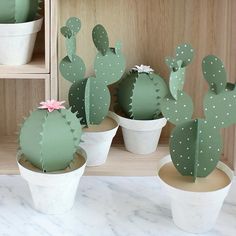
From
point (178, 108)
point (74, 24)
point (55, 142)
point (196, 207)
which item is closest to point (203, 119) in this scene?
point (178, 108)

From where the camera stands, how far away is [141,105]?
4.95ft

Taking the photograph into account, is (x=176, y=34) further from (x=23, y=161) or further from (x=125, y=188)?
(x=23, y=161)

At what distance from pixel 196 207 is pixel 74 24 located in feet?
1.59

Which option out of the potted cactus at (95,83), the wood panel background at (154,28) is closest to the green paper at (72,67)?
the potted cactus at (95,83)

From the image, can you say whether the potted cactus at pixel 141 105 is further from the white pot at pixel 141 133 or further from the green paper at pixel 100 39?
the green paper at pixel 100 39

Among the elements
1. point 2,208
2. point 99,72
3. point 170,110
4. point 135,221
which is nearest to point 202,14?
point 99,72

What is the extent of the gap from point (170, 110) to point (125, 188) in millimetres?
291

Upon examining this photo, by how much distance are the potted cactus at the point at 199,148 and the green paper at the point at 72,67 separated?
0.90 ft

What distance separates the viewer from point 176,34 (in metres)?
1.58

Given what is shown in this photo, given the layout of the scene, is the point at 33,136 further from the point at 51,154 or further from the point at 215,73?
the point at 215,73

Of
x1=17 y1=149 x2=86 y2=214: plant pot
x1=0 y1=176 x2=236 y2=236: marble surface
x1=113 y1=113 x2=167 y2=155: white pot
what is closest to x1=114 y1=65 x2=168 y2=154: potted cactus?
x1=113 y1=113 x2=167 y2=155: white pot

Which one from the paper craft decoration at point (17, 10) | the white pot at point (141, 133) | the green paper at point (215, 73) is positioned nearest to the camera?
the green paper at point (215, 73)

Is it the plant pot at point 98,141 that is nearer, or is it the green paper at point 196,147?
the green paper at point 196,147

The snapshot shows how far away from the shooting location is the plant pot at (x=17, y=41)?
1.42 meters
